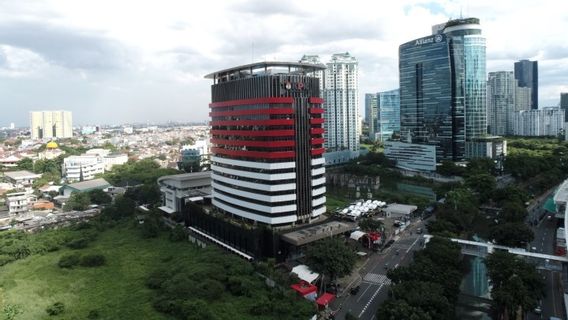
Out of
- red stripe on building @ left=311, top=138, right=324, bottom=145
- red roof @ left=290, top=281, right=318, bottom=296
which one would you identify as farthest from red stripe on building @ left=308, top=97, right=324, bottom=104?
red roof @ left=290, top=281, right=318, bottom=296

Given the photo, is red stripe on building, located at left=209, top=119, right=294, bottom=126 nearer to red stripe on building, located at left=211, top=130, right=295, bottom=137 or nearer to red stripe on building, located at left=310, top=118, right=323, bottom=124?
red stripe on building, located at left=211, top=130, right=295, bottom=137

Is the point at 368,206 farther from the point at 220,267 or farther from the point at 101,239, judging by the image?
the point at 101,239

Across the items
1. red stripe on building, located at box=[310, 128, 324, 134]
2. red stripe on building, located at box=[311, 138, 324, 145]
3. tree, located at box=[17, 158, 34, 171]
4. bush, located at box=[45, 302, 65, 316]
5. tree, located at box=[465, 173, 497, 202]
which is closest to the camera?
bush, located at box=[45, 302, 65, 316]

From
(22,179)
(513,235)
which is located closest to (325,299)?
(513,235)

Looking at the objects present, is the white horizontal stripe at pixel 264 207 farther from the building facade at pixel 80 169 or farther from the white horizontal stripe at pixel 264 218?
the building facade at pixel 80 169

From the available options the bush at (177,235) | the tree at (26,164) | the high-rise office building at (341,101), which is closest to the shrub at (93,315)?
the bush at (177,235)

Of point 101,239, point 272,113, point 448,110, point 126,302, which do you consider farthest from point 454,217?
point 448,110

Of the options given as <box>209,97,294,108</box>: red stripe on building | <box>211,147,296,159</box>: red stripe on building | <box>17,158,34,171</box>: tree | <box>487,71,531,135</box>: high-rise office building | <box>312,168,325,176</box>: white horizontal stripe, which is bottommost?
<box>17,158,34,171</box>: tree

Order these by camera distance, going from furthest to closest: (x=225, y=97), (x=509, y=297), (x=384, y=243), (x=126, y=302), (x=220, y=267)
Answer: (x=225, y=97) → (x=384, y=243) → (x=220, y=267) → (x=126, y=302) → (x=509, y=297)
